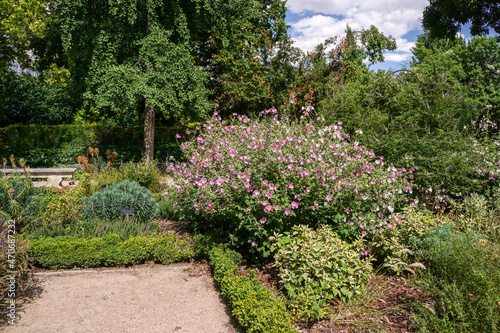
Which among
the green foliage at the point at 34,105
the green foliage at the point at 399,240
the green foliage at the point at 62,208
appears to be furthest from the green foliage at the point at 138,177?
the green foliage at the point at 34,105

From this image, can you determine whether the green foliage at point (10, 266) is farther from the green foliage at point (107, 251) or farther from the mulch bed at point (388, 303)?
the mulch bed at point (388, 303)

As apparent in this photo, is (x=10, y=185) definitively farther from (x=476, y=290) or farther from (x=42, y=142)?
(x=42, y=142)

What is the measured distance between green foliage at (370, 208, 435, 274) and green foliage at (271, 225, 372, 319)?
0.46 metres

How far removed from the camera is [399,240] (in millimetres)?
4270

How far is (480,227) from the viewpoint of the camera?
4781 mm

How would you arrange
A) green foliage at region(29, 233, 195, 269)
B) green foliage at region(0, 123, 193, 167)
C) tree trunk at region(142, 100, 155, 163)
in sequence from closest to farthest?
green foliage at region(29, 233, 195, 269), tree trunk at region(142, 100, 155, 163), green foliage at region(0, 123, 193, 167)

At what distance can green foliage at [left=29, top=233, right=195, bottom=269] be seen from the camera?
4.45 metres

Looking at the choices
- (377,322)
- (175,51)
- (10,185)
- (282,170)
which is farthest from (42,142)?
(377,322)

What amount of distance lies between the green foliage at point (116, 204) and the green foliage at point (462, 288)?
4311 millimetres

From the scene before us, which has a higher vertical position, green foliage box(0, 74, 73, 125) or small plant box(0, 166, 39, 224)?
green foliage box(0, 74, 73, 125)

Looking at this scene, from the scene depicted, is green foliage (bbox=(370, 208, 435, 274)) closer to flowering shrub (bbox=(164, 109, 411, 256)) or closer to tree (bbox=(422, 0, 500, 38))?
flowering shrub (bbox=(164, 109, 411, 256))

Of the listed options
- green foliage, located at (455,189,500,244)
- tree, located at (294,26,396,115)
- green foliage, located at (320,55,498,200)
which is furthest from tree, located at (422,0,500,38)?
green foliage, located at (455,189,500,244)

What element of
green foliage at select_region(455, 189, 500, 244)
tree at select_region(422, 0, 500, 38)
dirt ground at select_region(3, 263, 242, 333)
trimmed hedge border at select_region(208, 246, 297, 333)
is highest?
tree at select_region(422, 0, 500, 38)

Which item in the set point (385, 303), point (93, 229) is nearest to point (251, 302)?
point (385, 303)
